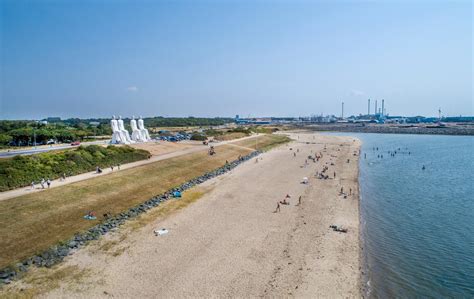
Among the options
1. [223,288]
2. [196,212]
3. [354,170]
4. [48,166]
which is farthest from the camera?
[354,170]

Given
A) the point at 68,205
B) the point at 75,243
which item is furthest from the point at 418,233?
the point at 68,205

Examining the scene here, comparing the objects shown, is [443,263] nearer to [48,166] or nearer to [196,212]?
[196,212]

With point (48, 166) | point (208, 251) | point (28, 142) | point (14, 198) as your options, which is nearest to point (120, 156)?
point (48, 166)

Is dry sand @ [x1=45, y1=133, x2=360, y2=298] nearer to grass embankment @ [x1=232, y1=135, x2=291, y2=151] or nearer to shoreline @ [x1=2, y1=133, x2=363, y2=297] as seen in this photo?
shoreline @ [x1=2, y1=133, x2=363, y2=297]

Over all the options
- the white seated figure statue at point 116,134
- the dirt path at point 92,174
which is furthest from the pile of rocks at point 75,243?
the white seated figure statue at point 116,134

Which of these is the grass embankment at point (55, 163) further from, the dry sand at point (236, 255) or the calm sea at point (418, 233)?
the calm sea at point (418, 233)

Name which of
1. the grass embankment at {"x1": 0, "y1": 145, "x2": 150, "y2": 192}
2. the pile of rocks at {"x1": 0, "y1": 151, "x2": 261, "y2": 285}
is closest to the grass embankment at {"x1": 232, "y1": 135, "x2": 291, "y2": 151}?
the grass embankment at {"x1": 0, "y1": 145, "x2": 150, "y2": 192}

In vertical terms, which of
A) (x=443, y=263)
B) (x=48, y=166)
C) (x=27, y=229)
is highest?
(x=48, y=166)
